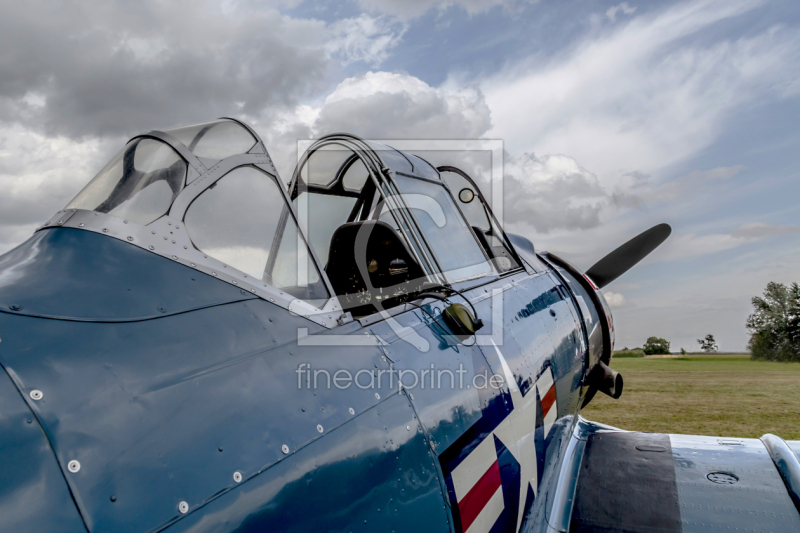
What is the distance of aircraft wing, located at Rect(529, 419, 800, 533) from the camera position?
2.73m

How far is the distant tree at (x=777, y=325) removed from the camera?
43125 millimetres

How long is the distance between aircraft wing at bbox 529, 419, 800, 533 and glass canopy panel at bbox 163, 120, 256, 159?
2.53m

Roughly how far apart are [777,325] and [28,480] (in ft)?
194

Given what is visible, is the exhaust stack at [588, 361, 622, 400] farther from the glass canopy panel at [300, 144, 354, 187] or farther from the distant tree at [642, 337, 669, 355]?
the distant tree at [642, 337, 669, 355]

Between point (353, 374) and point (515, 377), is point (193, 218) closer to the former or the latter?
point (353, 374)

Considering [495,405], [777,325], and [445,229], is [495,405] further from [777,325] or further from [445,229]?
[777,325]

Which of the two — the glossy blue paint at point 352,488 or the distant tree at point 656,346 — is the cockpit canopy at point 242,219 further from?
the distant tree at point 656,346

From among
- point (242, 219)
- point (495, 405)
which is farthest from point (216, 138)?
point (495, 405)

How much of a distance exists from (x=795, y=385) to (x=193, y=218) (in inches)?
788

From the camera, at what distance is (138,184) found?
172 cm

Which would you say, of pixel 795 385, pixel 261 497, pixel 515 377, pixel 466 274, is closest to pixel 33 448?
pixel 261 497

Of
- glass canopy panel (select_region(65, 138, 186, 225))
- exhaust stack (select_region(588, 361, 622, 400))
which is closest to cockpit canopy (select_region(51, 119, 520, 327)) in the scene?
glass canopy panel (select_region(65, 138, 186, 225))

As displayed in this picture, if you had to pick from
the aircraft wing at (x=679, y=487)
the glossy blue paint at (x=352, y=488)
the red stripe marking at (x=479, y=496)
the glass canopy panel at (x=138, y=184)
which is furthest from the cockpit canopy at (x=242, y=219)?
the aircraft wing at (x=679, y=487)

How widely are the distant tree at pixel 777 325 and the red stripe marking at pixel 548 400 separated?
165 feet
